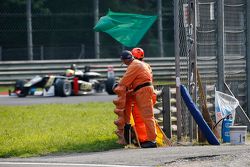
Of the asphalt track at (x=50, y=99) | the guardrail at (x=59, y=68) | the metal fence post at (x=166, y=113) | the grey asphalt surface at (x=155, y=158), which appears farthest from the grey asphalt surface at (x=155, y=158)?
the guardrail at (x=59, y=68)

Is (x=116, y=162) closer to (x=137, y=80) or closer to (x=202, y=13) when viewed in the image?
(x=137, y=80)

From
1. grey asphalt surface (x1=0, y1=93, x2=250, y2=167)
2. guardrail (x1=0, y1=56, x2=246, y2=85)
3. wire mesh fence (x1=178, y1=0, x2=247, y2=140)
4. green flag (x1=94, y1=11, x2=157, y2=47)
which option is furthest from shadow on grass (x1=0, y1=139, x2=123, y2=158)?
guardrail (x1=0, y1=56, x2=246, y2=85)

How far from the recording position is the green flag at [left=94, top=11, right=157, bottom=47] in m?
16.5

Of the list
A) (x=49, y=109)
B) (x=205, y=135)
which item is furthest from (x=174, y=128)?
(x=49, y=109)

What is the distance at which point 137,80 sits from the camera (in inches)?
582

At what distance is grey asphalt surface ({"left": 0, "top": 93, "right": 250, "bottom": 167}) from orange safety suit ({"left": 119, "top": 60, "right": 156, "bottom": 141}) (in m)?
0.54

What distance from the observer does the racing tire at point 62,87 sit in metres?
29.0

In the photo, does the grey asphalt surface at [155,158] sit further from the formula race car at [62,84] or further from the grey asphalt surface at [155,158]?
the formula race car at [62,84]

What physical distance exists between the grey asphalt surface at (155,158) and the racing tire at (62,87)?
48.8 feet

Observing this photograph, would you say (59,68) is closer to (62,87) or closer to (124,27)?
(62,87)

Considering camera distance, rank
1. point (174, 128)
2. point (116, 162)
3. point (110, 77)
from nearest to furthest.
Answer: point (116, 162)
point (174, 128)
point (110, 77)

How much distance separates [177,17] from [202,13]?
1897 millimetres

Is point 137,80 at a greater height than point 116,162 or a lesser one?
greater

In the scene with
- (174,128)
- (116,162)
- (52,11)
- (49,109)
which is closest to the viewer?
(116,162)
